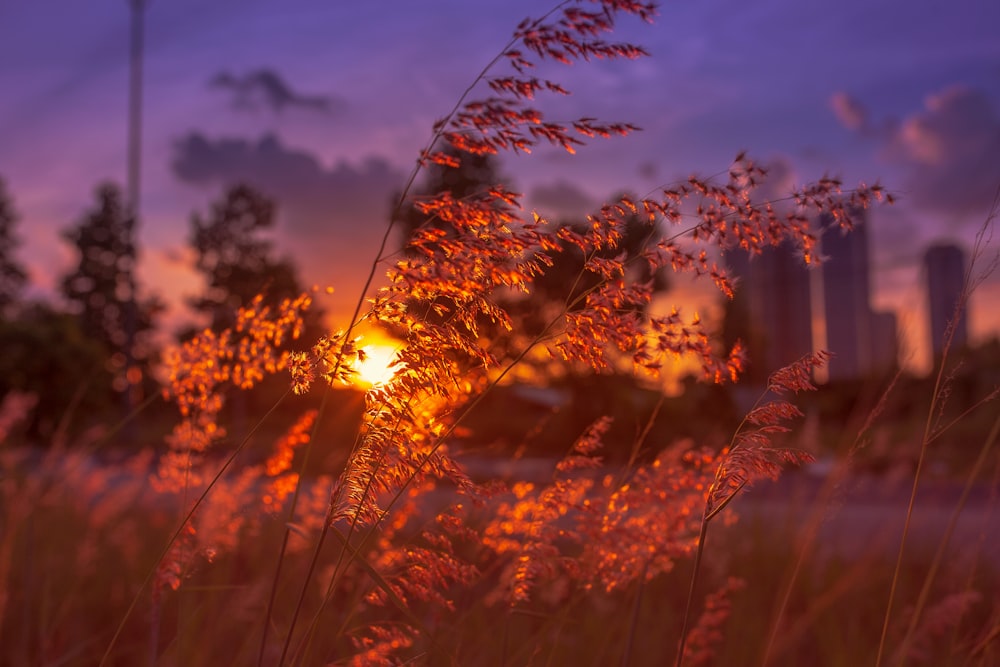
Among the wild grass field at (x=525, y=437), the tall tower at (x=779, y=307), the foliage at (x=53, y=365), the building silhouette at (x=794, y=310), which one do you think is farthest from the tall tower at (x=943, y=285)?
the tall tower at (x=779, y=307)

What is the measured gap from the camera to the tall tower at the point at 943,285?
2.29 metres

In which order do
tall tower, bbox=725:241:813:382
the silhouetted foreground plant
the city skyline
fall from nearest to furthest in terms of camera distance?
the silhouetted foreground plant → the city skyline → tall tower, bbox=725:241:813:382

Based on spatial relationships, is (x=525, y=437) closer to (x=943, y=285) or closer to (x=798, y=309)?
(x=943, y=285)

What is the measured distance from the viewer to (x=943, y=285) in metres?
4.45

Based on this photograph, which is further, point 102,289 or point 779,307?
point 779,307

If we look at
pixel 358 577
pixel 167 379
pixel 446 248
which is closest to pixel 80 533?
pixel 358 577

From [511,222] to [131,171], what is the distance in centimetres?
2498

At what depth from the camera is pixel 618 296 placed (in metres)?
1.77

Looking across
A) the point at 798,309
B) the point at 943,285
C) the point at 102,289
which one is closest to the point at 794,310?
the point at 798,309

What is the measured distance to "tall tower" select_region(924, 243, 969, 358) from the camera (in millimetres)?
2287

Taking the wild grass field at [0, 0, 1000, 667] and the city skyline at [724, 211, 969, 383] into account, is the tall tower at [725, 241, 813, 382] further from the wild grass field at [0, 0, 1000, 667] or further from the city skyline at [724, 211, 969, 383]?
the wild grass field at [0, 0, 1000, 667]

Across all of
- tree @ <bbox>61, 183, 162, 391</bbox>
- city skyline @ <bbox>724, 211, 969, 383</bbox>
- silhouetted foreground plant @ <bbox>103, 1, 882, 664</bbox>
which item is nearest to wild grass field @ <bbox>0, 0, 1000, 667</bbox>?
silhouetted foreground plant @ <bbox>103, 1, 882, 664</bbox>

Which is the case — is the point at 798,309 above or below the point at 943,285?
above

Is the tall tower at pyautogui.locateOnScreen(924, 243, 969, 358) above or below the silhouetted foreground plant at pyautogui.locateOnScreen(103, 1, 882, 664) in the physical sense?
above
